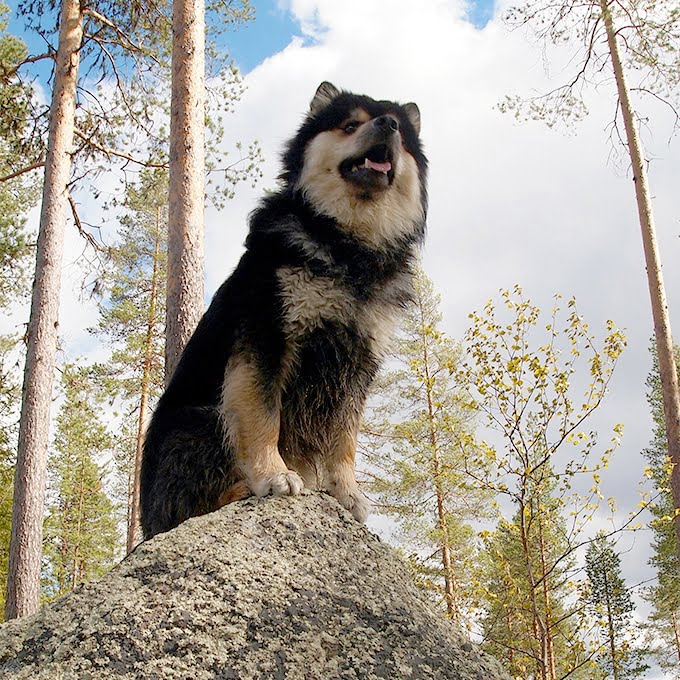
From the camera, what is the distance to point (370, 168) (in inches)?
158

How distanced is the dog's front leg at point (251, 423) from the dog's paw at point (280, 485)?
4 centimetres

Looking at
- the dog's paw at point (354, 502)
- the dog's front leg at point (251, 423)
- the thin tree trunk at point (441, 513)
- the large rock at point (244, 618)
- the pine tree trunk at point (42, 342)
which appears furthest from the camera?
the thin tree trunk at point (441, 513)

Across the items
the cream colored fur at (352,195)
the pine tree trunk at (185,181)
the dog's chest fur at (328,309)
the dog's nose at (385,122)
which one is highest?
the pine tree trunk at (185,181)

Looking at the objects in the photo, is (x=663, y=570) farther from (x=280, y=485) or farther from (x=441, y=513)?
(x=280, y=485)

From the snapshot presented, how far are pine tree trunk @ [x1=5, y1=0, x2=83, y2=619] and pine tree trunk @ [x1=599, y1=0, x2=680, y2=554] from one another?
405 inches

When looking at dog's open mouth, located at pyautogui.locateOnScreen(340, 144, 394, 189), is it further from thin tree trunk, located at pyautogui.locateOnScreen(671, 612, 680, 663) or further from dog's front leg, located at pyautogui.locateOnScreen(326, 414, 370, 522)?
thin tree trunk, located at pyautogui.locateOnScreen(671, 612, 680, 663)

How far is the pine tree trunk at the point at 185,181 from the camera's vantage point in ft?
25.0

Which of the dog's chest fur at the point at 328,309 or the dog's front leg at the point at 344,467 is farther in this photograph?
the dog's front leg at the point at 344,467

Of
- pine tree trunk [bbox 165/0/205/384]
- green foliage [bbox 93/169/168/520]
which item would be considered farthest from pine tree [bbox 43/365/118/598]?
pine tree trunk [bbox 165/0/205/384]

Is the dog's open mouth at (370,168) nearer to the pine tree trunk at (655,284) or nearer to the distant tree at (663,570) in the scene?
the pine tree trunk at (655,284)

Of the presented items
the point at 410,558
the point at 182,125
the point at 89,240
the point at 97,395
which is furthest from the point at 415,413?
the point at 182,125

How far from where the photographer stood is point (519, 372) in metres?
9.14

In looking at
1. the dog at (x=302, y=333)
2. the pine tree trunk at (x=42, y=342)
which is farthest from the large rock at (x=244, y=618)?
the pine tree trunk at (x=42, y=342)

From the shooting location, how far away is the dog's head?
3.95 m
